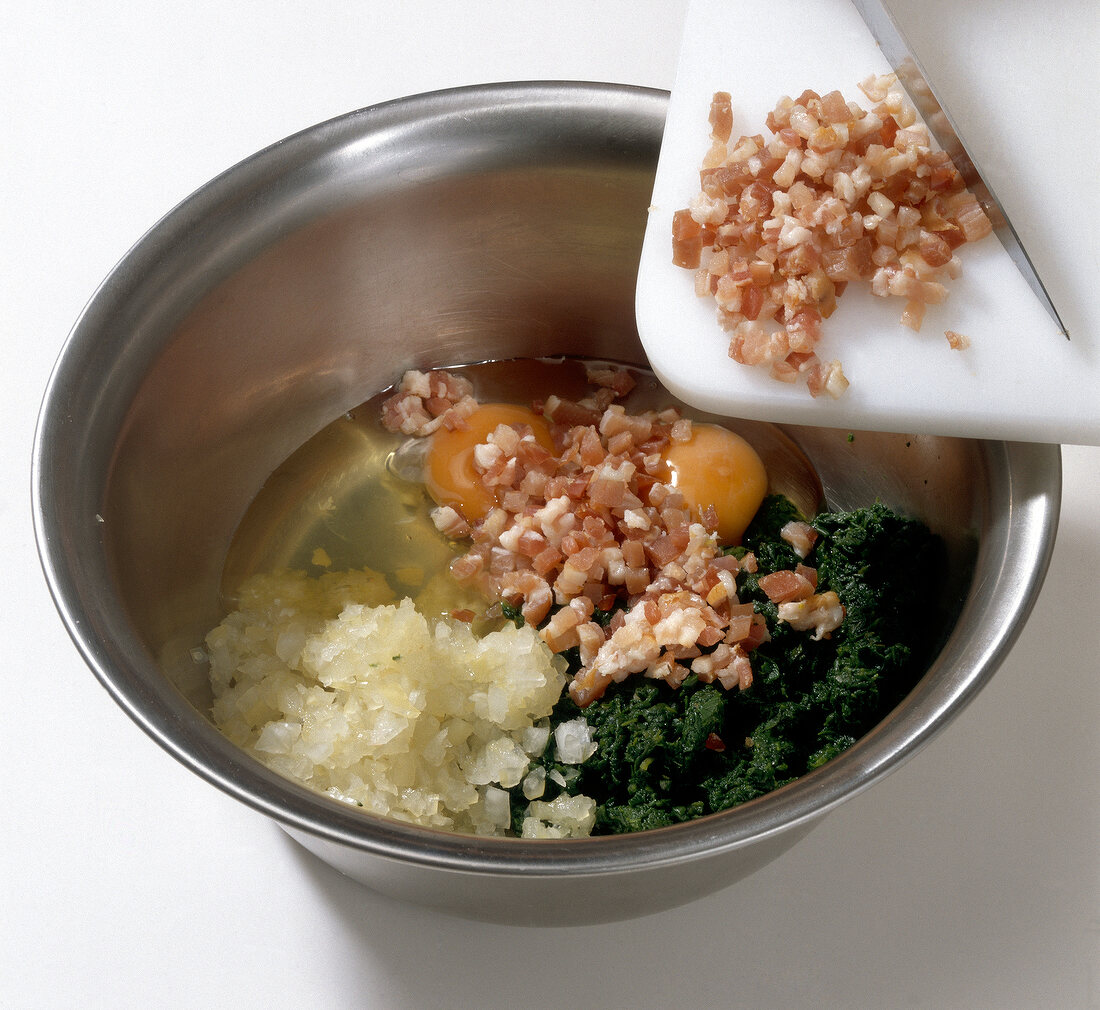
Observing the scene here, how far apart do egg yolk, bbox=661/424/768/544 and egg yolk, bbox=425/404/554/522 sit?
24 centimetres

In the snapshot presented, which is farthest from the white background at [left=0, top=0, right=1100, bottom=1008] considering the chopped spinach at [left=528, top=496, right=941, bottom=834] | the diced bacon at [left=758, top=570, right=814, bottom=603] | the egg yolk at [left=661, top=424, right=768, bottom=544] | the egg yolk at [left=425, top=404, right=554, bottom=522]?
the egg yolk at [left=425, top=404, right=554, bottom=522]

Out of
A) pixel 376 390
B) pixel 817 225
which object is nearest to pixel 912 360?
pixel 817 225

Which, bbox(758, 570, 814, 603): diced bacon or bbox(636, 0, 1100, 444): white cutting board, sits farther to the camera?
bbox(758, 570, 814, 603): diced bacon

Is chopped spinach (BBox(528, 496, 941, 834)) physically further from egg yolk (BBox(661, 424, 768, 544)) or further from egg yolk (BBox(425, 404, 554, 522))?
egg yolk (BBox(425, 404, 554, 522))

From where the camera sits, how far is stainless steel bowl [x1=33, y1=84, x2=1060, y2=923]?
1.26m

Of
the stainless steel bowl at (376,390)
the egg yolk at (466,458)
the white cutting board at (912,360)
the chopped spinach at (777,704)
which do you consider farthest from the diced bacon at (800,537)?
the egg yolk at (466,458)

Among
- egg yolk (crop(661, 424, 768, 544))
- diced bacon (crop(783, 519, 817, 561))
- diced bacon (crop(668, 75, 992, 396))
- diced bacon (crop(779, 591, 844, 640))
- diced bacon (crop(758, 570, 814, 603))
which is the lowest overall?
diced bacon (crop(779, 591, 844, 640))

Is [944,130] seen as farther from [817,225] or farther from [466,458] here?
[466,458]

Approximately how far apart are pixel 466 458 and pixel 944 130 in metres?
0.87

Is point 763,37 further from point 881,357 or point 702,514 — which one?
point 702,514

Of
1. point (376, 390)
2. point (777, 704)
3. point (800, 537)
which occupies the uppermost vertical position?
point (376, 390)

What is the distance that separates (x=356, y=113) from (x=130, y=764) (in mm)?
1037

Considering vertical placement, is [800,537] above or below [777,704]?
above

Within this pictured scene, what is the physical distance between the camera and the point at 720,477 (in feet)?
6.09
